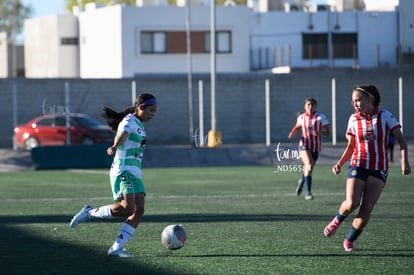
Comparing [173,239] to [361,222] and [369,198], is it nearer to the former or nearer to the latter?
[361,222]

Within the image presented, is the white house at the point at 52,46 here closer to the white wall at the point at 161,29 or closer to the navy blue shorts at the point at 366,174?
the white wall at the point at 161,29

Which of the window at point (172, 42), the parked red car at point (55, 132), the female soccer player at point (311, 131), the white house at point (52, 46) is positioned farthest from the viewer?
the white house at point (52, 46)

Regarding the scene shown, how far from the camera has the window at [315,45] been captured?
65812mm

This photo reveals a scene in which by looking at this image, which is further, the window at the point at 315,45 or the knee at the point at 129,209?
the window at the point at 315,45

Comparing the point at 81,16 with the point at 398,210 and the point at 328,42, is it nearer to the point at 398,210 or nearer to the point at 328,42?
the point at 328,42

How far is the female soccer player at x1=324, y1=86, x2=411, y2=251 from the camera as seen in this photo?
1184cm

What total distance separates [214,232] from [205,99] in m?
32.1

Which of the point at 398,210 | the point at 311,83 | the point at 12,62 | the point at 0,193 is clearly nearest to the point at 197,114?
the point at 311,83

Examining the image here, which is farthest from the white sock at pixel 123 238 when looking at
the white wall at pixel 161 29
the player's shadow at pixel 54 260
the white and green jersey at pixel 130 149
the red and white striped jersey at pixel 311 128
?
the white wall at pixel 161 29

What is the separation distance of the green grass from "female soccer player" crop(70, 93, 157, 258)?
1.13ft

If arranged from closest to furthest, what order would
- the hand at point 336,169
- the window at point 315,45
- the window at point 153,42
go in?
the hand at point 336,169
the window at point 315,45
the window at point 153,42

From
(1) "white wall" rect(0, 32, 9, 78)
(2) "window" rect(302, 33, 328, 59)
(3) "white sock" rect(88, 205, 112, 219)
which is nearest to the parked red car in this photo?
(2) "window" rect(302, 33, 328, 59)

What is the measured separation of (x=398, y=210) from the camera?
701 inches

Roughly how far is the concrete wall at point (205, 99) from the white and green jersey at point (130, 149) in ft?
104
